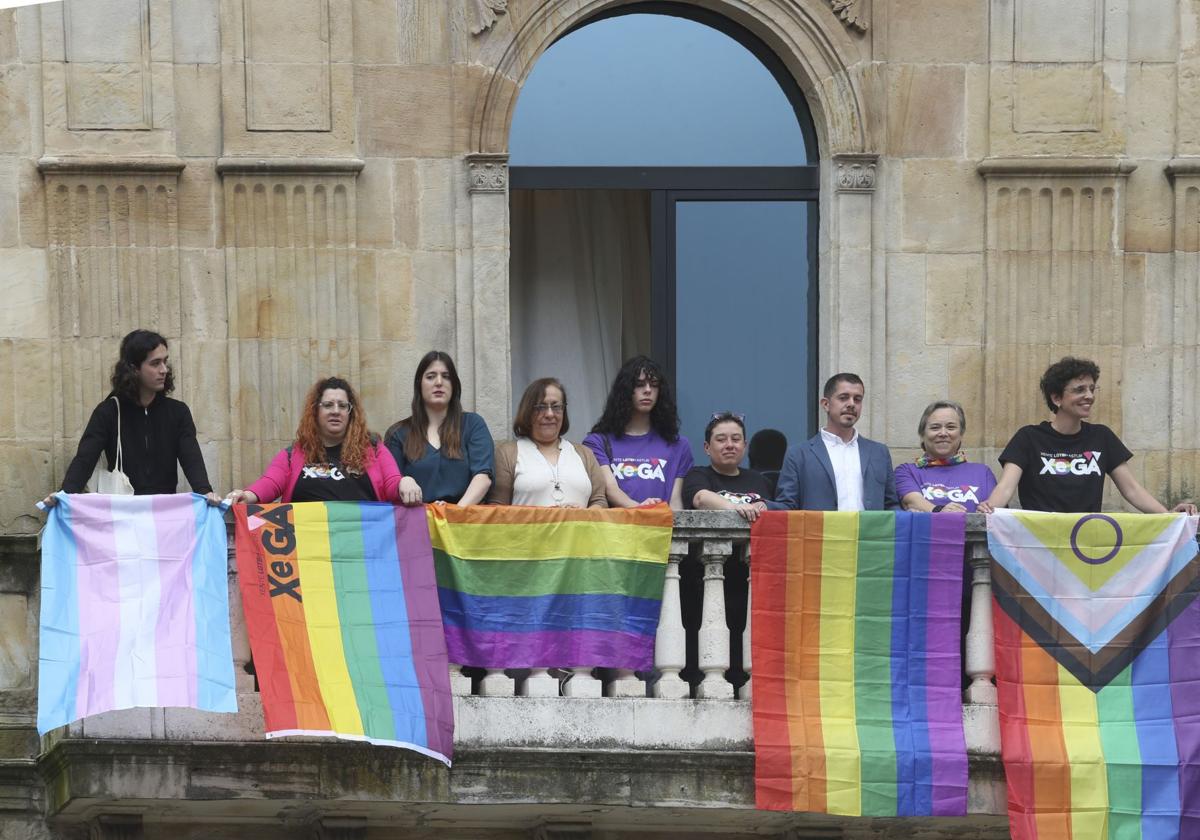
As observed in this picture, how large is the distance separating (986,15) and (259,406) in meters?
5.08

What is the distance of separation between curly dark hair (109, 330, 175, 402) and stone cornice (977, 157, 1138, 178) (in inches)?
208

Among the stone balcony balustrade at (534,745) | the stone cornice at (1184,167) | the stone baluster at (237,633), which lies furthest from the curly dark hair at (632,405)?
the stone cornice at (1184,167)

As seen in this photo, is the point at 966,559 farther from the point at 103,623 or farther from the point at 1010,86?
the point at 103,623

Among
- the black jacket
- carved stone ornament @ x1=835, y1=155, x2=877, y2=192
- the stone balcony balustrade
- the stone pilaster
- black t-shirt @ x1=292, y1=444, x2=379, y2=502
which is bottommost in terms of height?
the stone balcony balustrade

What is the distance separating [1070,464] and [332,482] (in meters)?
3.93

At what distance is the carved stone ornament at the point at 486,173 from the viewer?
45.8 feet

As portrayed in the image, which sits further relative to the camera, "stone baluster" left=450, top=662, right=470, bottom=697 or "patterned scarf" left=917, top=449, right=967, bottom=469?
"patterned scarf" left=917, top=449, right=967, bottom=469

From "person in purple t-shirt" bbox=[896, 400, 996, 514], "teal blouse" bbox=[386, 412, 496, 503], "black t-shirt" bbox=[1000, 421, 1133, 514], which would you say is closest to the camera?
"teal blouse" bbox=[386, 412, 496, 503]

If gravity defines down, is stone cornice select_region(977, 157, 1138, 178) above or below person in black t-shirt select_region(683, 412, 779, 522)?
above

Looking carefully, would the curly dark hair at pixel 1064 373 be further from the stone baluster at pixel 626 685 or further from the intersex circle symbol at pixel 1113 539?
the stone baluster at pixel 626 685

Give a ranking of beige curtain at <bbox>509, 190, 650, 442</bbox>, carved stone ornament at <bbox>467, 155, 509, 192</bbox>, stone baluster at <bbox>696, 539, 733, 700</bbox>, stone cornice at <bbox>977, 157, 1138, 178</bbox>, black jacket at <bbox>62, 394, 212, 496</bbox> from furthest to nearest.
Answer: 1. beige curtain at <bbox>509, 190, 650, 442</bbox>
2. stone cornice at <bbox>977, 157, 1138, 178</bbox>
3. carved stone ornament at <bbox>467, 155, 509, 192</bbox>
4. black jacket at <bbox>62, 394, 212, 496</bbox>
5. stone baluster at <bbox>696, 539, 733, 700</bbox>

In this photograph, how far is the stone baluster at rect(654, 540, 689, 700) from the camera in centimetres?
1180

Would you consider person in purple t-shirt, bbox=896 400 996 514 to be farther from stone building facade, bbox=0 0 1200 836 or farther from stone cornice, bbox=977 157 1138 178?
stone cornice, bbox=977 157 1138 178

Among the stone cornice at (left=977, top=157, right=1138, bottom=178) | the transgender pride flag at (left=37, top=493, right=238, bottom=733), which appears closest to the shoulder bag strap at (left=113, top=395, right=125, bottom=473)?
the transgender pride flag at (left=37, top=493, right=238, bottom=733)
